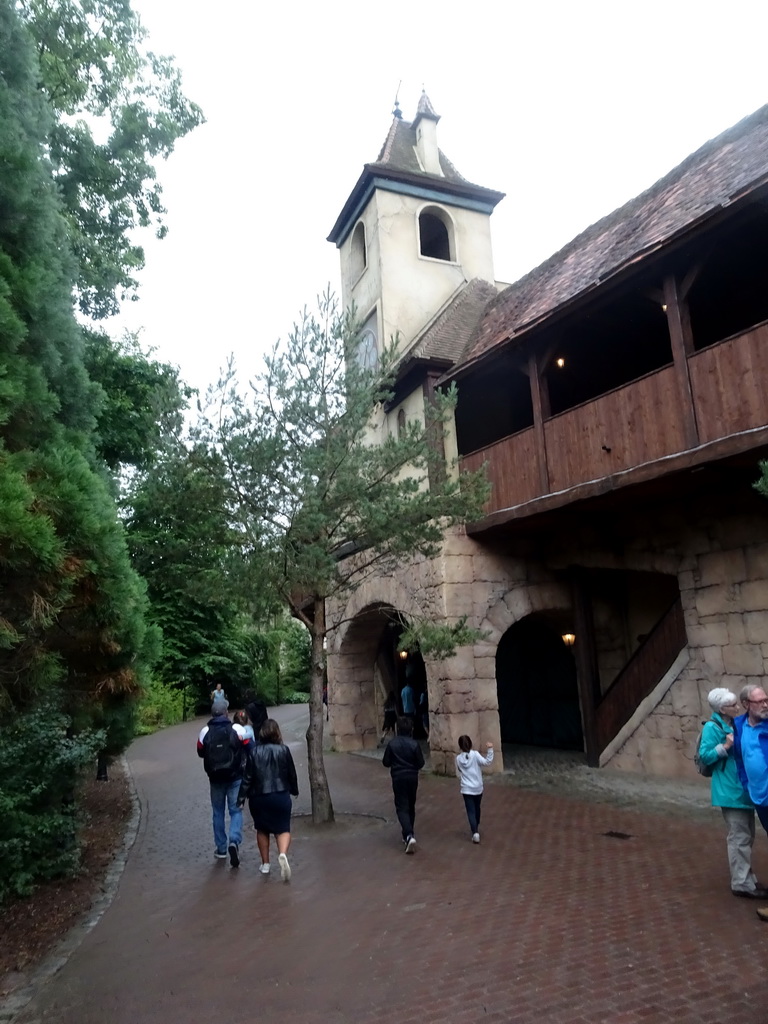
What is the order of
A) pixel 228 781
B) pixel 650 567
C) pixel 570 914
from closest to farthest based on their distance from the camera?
pixel 570 914, pixel 228 781, pixel 650 567

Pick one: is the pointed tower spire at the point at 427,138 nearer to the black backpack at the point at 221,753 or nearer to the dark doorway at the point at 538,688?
the dark doorway at the point at 538,688

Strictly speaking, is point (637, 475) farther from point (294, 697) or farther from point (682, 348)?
point (294, 697)

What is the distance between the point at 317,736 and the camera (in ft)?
27.6

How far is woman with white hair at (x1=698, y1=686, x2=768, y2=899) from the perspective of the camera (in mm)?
4887

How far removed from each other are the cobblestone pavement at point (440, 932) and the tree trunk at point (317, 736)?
311 mm

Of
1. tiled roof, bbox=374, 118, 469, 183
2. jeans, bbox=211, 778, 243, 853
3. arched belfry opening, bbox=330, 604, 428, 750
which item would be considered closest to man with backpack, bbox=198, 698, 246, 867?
jeans, bbox=211, 778, 243, 853

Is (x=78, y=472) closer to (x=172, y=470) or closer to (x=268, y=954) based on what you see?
(x=268, y=954)

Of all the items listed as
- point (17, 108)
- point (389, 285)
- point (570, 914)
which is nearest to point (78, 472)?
point (17, 108)

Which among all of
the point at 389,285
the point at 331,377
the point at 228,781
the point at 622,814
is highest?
the point at 389,285

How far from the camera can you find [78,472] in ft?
13.5

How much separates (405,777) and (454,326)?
922cm

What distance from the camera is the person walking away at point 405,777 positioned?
6980 millimetres

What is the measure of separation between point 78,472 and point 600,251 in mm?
10119

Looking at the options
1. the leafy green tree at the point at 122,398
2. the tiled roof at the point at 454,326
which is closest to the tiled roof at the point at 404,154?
the tiled roof at the point at 454,326
